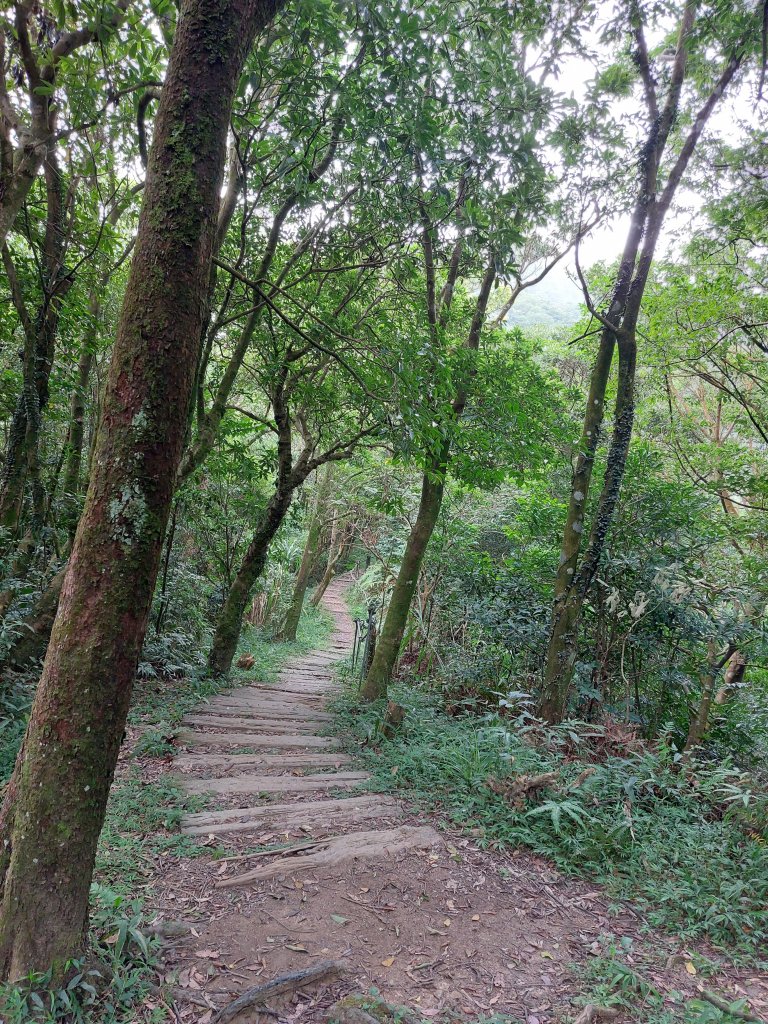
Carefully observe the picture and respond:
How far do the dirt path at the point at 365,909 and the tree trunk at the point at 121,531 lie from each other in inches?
30.1

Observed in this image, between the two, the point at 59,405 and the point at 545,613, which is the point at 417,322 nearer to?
the point at 545,613

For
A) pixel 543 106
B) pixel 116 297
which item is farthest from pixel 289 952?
pixel 116 297

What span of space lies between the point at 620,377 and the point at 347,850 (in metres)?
5.14

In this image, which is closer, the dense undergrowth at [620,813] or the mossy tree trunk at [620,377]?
the dense undergrowth at [620,813]

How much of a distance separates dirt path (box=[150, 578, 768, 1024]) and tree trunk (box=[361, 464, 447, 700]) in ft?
8.57

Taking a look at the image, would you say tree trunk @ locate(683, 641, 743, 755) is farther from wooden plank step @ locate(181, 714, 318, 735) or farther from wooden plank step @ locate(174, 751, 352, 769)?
wooden plank step @ locate(181, 714, 318, 735)

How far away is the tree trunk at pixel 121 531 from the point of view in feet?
6.03

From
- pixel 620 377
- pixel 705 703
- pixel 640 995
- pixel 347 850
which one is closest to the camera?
pixel 640 995

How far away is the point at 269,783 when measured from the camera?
4.17 meters

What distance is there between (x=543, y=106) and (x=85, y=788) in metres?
5.51

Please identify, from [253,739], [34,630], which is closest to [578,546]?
[253,739]

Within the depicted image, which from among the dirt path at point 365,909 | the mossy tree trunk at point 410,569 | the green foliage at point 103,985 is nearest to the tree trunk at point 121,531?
the green foliage at point 103,985

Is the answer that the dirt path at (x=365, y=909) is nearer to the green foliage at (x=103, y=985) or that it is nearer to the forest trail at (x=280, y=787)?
the forest trail at (x=280, y=787)

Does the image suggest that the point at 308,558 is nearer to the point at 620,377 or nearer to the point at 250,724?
the point at 250,724
